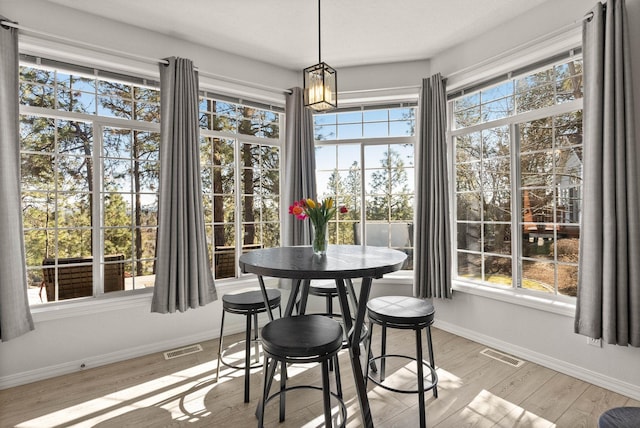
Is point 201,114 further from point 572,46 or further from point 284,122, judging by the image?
point 572,46

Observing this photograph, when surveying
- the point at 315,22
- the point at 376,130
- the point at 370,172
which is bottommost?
the point at 370,172

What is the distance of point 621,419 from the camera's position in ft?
3.56

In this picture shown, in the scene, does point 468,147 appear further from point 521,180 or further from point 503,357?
point 503,357

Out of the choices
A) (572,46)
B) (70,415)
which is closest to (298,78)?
(572,46)

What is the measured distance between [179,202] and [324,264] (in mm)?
1796

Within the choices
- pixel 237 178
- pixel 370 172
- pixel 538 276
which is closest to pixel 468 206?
pixel 538 276

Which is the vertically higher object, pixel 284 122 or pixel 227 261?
pixel 284 122

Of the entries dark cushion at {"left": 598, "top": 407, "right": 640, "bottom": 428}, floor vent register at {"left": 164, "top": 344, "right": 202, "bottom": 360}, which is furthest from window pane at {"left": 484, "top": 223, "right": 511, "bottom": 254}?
floor vent register at {"left": 164, "top": 344, "right": 202, "bottom": 360}

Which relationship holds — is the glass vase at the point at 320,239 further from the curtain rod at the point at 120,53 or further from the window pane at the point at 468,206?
the curtain rod at the point at 120,53

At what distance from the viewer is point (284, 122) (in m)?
3.99

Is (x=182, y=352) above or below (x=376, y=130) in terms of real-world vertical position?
below

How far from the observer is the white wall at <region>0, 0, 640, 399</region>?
2.46 metres

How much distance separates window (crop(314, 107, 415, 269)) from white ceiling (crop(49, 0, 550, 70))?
29.0 inches

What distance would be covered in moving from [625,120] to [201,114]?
349 cm
